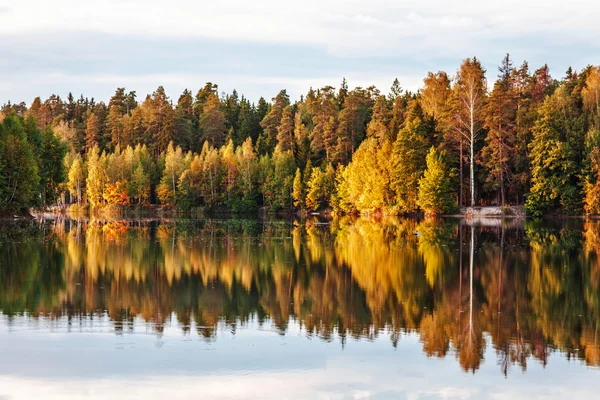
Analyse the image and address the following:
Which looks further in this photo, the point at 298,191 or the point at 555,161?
the point at 298,191

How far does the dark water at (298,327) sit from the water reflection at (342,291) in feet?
0.26

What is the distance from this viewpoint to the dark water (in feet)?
39.3

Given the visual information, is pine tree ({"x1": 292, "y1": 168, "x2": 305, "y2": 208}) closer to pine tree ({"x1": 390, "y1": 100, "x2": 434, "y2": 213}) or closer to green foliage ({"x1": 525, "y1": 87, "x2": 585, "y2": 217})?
pine tree ({"x1": 390, "y1": 100, "x2": 434, "y2": 213})

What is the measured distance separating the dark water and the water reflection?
8 centimetres

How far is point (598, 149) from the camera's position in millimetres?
73875

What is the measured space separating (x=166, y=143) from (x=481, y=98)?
79.7m

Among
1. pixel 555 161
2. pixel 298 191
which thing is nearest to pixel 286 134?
pixel 298 191

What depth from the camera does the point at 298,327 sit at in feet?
53.9

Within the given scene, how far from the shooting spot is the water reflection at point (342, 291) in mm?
15812

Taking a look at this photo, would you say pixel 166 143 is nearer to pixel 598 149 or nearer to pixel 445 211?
pixel 445 211

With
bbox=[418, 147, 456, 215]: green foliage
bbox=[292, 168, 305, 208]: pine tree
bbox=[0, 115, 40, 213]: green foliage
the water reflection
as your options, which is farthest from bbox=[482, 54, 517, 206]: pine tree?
bbox=[0, 115, 40, 213]: green foliage

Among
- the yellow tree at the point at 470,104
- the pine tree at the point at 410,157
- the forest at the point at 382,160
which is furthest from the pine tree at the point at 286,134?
the yellow tree at the point at 470,104

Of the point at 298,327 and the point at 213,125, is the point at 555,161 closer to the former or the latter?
the point at 298,327

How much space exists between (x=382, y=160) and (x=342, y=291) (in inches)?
2619
